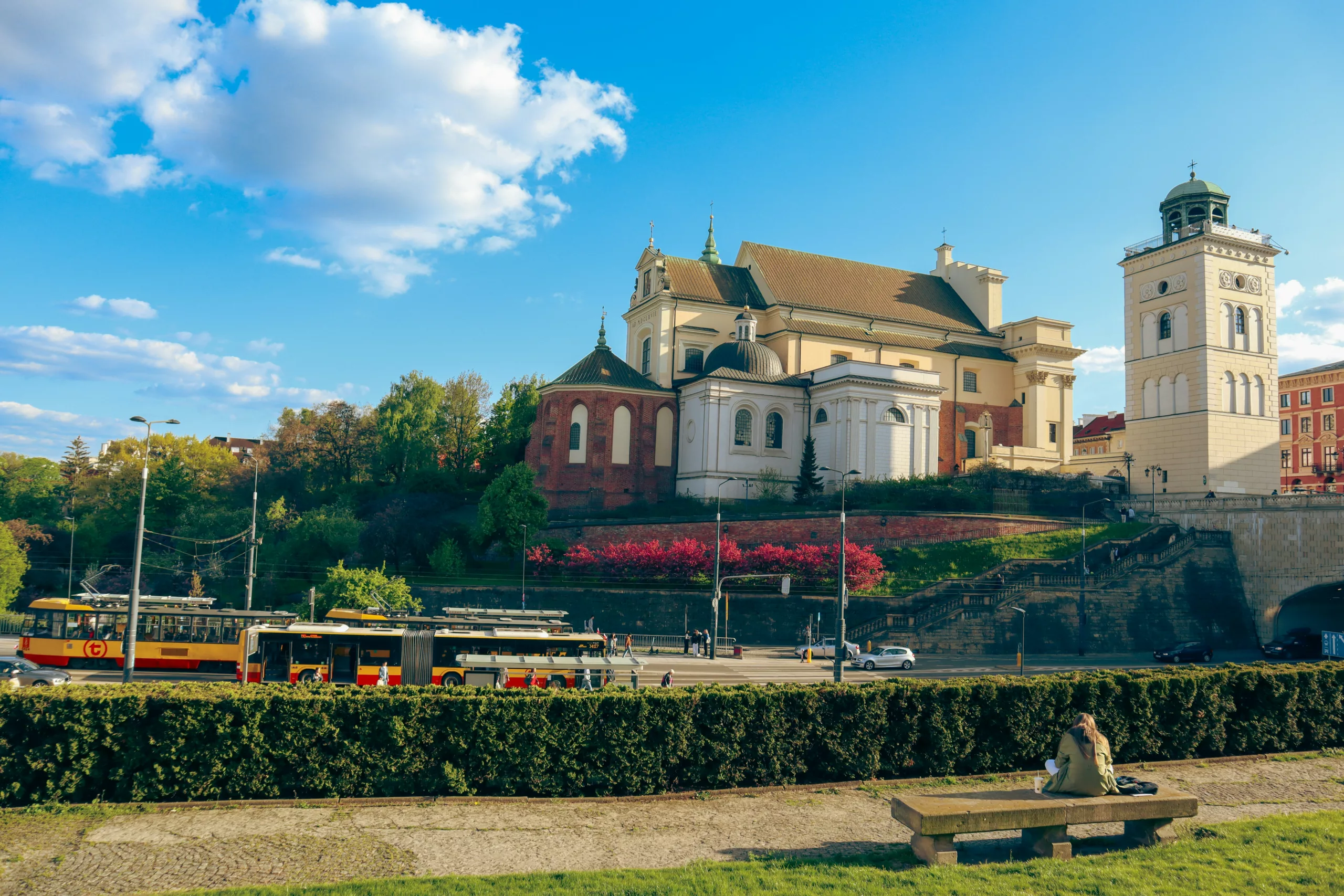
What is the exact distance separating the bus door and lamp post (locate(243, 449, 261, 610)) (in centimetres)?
1335

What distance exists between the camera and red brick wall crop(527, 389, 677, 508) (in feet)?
208

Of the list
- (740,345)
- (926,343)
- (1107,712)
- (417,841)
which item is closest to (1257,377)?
(926,343)

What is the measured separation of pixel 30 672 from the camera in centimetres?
2806

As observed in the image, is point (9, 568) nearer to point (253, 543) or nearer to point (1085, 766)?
point (253, 543)

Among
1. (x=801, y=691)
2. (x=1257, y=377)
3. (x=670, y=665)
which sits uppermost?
(x=1257, y=377)

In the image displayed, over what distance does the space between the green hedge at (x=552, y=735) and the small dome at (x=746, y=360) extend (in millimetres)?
48598

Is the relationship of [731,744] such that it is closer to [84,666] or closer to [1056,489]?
[84,666]

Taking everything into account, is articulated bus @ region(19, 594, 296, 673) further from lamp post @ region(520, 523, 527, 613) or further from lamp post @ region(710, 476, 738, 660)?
lamp post @ region(710, 476, 738, 660)

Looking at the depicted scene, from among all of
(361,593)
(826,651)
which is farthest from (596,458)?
(826,651)

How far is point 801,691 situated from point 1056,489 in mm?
51989

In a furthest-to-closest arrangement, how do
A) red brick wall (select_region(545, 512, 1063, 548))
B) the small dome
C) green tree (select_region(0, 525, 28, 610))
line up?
the small dome < green tree (select_region(0, 525, 28, 610)) < red brick wall (select_region(545, 512, 1063, 548))

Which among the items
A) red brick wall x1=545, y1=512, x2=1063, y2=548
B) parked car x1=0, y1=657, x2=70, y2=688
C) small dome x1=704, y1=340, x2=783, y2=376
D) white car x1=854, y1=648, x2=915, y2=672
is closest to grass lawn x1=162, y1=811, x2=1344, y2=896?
parked car x1=0, y1=657, x2=70, y2=688

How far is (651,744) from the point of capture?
51.1ft

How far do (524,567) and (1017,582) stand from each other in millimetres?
27660
